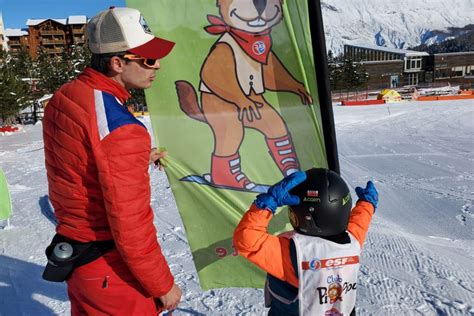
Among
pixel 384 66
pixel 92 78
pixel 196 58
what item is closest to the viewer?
pixel 92 78

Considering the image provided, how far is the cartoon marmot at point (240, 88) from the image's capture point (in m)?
2.51

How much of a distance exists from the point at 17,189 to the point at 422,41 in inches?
7886

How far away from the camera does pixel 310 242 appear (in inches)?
75.2

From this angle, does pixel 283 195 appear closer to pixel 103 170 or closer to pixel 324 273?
pixel 324 273

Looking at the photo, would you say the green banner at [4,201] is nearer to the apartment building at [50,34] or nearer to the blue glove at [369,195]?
the blue glove at [369,195]

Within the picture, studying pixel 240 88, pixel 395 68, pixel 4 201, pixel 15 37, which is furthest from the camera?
pixel 15 37

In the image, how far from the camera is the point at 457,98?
1078 inches

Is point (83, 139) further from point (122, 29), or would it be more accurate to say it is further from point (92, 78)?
point (122, 29)

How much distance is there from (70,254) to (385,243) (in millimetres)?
4008

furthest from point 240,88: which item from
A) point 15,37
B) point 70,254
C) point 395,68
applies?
point 15,37

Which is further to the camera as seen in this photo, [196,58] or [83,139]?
[196,58]

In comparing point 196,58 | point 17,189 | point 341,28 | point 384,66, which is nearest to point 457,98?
point 17,189

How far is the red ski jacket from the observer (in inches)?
63.6

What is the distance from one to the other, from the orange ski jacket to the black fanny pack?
23.9 inches
